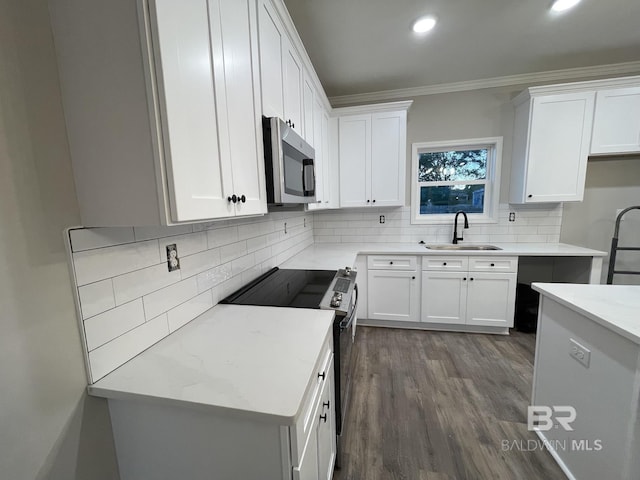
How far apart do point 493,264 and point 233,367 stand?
8.69ft

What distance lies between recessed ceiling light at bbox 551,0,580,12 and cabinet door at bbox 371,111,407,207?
1234mm

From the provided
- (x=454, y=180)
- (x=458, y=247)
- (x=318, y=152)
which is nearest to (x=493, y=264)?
(x=458, y=247)

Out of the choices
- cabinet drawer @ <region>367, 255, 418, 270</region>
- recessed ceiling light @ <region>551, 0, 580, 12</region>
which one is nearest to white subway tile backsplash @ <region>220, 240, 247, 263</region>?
cabinet drawer @ <region>367, 255, 418, 270</region>

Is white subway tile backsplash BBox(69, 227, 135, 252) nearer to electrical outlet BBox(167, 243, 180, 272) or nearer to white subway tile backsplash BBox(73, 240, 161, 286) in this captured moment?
white subway tile backsplash BBox(73, 240, 161, 286)

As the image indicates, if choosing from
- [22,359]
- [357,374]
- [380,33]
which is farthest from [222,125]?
[357,374]

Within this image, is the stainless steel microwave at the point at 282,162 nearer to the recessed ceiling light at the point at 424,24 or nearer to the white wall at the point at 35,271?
the white wall at the point at 35,271

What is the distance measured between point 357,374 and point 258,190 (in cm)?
174

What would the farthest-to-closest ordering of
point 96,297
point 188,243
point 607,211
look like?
point 607,211, point 188,243, point 96,297

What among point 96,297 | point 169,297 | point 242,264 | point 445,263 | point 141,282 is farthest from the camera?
point 445,263

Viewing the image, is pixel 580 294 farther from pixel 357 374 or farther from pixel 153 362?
pixel 153 362

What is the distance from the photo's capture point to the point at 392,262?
2.80m

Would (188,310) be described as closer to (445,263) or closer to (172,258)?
(172,258)

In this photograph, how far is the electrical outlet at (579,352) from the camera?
118 centimetres

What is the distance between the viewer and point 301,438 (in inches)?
29.6
